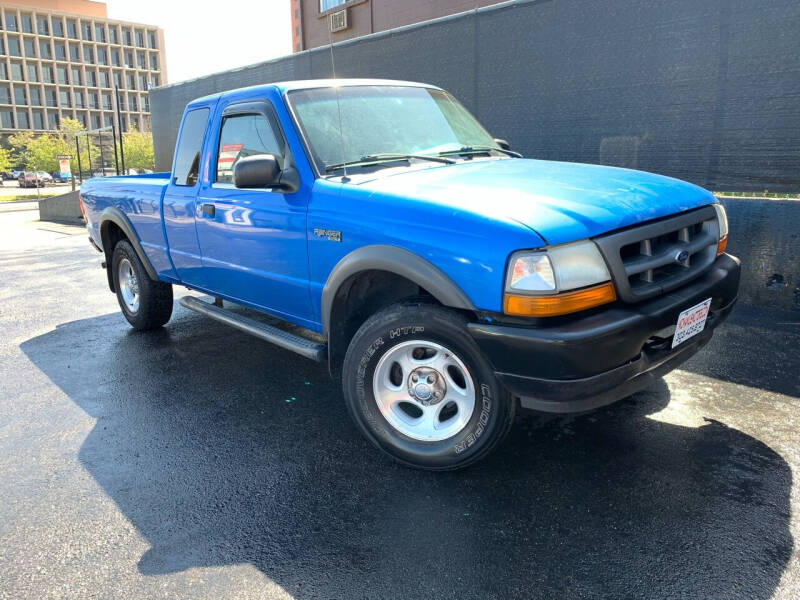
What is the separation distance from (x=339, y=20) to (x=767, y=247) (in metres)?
14.0

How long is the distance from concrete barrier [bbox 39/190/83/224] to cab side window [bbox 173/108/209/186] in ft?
52.2

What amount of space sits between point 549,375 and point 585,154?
597cm

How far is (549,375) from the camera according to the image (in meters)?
2.50

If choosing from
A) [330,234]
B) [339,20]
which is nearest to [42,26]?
[339,20]

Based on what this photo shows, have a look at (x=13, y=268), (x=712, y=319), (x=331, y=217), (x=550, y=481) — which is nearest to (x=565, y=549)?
(x=550, y=481)

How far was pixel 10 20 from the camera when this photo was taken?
82875 mm

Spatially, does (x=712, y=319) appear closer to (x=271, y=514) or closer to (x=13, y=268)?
(x=271, y=514)

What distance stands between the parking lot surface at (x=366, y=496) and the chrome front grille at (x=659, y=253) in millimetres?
945

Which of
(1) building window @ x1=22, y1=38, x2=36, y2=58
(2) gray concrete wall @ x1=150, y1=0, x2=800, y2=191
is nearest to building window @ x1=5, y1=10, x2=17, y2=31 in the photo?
(1) building window @ x1=22, y1=38, x2=36, y2=58

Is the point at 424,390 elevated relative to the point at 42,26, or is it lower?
lower

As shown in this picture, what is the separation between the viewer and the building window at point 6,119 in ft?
272

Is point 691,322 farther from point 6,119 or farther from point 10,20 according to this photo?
Result: point 10,20

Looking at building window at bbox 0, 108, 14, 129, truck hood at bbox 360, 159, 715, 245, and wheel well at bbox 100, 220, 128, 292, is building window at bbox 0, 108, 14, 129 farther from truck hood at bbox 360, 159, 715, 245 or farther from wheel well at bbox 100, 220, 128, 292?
truck hood at bbox 360, 159, 715, 245

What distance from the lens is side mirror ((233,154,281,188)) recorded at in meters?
3.32
